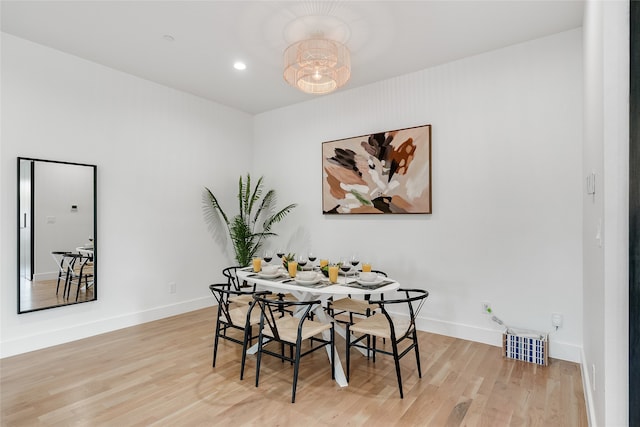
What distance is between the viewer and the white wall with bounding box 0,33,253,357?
328 centimetres

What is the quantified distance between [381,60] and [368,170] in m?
1.24

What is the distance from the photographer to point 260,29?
3.11 m

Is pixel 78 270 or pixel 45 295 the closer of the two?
pixel 45 295

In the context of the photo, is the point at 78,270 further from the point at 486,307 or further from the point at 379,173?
the point at 486,307

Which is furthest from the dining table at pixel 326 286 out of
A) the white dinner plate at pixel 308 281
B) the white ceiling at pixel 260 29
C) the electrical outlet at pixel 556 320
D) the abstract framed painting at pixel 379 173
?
the white ceiling at pixel 260 29

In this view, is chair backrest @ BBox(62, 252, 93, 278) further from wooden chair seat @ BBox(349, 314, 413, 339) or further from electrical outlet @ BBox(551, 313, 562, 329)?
electrical outlet @ BBox(551, 313, 562, 329)

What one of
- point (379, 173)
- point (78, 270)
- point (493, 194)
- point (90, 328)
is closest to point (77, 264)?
point (78, 270)

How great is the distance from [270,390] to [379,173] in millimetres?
2640

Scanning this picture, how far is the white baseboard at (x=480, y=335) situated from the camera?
308 centimetres

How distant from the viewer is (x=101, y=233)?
154 inches

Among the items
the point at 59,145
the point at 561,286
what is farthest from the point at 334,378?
Result: the point at 59,145

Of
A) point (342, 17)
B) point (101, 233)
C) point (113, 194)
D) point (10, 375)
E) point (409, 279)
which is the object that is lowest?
point (10, 375)

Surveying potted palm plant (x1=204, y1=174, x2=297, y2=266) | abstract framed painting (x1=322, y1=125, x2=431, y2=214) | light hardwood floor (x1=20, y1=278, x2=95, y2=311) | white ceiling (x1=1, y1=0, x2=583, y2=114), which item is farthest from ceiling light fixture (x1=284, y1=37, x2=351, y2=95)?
light hardwood floor (x1=20, y1=278, x2=95, y2=311)

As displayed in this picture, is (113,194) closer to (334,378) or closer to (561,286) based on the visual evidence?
(334,378)
